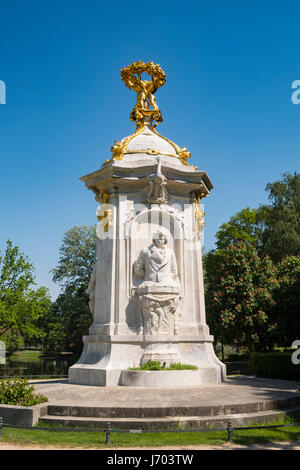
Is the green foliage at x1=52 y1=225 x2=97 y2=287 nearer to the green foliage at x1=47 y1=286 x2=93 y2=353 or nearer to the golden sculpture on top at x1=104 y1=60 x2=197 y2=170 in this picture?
the green foliage at x1=47 y1=286 x2=93 y2=353

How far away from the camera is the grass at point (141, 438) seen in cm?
671

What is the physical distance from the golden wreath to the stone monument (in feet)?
8.62

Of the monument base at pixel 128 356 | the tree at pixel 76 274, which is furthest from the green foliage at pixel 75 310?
the monument base at pixel 128 356

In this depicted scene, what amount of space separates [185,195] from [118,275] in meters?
3.78

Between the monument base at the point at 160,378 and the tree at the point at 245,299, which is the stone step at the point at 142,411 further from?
the tree at the point at 245,299

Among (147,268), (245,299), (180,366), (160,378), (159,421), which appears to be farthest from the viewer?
(245,299)

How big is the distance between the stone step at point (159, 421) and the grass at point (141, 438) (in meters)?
0.31

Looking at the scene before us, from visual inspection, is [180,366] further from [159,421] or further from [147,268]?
[159,421]

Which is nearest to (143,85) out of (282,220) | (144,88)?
(144,88)

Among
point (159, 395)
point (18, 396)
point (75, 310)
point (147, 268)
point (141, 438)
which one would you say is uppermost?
point (75, 310)

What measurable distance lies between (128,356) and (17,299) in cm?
2202

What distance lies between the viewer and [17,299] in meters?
31.9
